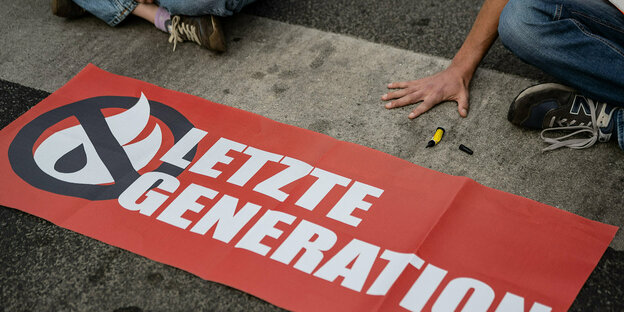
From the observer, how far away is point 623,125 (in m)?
1.79

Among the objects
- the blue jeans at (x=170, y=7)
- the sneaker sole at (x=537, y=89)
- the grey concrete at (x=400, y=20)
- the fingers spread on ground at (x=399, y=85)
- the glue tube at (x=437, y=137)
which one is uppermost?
the blue jeans at (x=170, y=7)

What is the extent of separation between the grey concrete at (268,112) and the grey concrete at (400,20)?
64 mm

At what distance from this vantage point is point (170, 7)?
2.33m

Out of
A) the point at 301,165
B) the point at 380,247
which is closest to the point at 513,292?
the point at 380,247

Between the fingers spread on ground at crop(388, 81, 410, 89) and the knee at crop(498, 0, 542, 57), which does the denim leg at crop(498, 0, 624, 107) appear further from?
the fingers spread on ground at crop(388, 81, 410, 89)

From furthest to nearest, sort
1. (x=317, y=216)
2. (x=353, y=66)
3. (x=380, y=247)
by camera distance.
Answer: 1. (x=353, y=66)
2. (x=317, y=216)
3. (x=380, y=247)

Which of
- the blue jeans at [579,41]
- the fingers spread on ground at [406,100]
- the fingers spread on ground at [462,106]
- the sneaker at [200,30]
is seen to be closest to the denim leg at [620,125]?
the blue jeans at [579,41]

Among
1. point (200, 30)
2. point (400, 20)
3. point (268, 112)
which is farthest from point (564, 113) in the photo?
point (200, 30)

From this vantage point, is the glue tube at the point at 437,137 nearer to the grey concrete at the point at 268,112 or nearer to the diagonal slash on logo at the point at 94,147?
the grey concrete at the point at 268,112

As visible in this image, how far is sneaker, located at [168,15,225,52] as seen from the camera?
7.54 ft

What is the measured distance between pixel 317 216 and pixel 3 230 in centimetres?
92

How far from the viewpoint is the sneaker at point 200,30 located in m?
2.30

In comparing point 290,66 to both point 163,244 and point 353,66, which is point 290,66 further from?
point 163,244

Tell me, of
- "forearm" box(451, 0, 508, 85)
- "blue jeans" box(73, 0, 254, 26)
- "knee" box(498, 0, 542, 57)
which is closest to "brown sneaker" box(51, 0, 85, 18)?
"blue jeans" box(73, 0, 254, 26)
